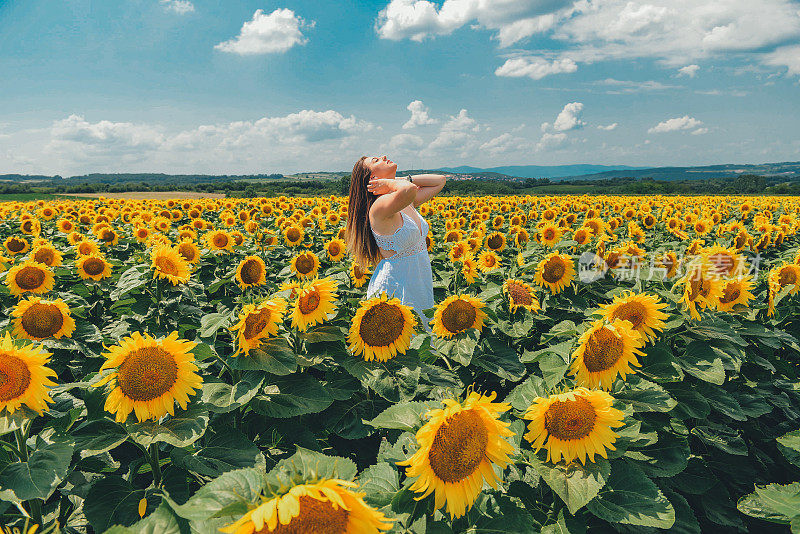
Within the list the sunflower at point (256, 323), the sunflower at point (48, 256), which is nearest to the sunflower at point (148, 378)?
the sunflower at point (256, 323)

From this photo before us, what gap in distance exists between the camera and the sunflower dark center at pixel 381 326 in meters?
2.60

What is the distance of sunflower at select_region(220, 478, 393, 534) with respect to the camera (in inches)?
42.7

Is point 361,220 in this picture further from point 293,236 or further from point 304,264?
point 293,236

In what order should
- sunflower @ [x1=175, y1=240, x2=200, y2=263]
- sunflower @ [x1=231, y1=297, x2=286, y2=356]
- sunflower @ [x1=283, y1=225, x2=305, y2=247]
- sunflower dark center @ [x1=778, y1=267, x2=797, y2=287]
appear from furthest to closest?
sunflower @ [x1=283, y1=225, x2=305, y2=247] < sunflower @ [x1=175, y1=240, x2=200, y2=263] < sunflower dark center @ [x1=778, y1=267, x2=797, y2=287] < sunflower @ [x1=231, y1=297, x2=286, y2=356]

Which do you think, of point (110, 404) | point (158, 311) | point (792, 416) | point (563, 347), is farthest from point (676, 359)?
point (158, 311)

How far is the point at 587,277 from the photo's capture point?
17.0 ft

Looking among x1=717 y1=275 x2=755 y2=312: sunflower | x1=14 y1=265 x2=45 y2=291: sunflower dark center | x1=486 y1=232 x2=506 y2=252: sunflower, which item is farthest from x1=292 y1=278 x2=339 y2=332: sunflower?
x1=486 y1=232 x2=506 y2=252: sunflower

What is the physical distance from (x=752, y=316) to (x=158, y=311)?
6236 mm

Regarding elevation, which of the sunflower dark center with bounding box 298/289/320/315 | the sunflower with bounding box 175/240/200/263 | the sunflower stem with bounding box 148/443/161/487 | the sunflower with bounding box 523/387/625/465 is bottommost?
the sunflower stem with bounding box 148/443/161/487

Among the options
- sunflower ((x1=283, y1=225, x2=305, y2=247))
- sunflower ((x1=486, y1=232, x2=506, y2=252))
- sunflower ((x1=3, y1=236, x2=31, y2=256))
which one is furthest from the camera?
sunflower ((x1=283, y1=225, x2=305, y2=247))

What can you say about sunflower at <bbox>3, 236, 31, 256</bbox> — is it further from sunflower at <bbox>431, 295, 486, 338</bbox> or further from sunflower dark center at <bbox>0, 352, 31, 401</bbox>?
sunflower at <bbox>431, 295, 486, 338</bbox>

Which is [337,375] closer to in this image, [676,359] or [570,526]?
[570,526]

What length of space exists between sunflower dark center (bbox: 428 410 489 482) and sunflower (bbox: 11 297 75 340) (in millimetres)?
3585

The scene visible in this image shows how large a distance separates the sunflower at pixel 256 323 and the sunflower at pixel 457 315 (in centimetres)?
122
